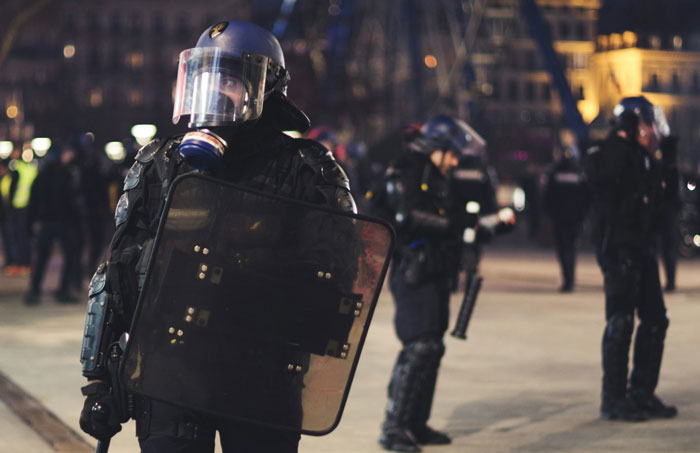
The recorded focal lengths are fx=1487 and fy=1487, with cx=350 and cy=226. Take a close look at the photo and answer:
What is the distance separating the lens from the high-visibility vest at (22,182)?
19047mm

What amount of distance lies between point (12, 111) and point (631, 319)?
373ft

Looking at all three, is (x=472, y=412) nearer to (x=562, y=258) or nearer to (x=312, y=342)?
(x=312, y=342)

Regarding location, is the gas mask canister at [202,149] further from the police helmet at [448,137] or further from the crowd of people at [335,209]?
the police helmet at [448,137]

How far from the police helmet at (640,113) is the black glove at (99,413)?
15.2 ft

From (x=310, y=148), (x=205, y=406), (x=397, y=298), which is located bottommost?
(x=397, y=298)

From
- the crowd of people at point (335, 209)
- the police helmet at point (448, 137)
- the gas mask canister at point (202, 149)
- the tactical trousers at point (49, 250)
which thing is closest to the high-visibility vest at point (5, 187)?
the crowd of people at point (335, 209)

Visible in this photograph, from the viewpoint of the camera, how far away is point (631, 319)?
792 cm

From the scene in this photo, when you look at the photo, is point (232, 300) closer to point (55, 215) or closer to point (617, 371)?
point (617, 371)

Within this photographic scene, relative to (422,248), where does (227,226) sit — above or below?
above

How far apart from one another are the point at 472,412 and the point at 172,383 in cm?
465

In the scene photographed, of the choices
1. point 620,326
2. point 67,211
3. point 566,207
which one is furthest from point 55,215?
point 620,326

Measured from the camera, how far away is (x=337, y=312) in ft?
12.2

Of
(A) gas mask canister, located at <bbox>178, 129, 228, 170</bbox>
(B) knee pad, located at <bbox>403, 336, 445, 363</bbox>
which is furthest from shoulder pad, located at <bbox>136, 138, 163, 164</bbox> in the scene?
(B) knee pad, located at <bbox>403, 336, 445, 363</bbox>

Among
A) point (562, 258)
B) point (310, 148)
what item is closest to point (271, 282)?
point (310, 148)
